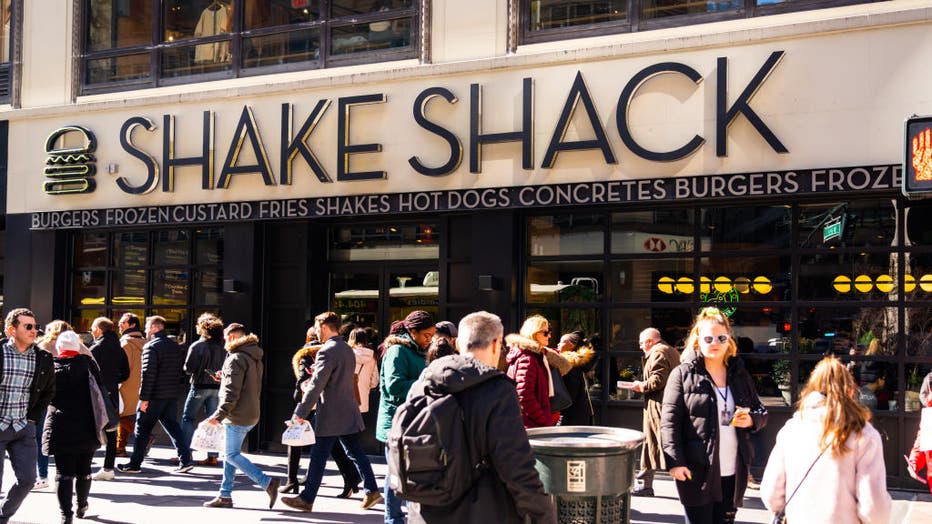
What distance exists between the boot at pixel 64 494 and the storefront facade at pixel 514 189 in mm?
5138

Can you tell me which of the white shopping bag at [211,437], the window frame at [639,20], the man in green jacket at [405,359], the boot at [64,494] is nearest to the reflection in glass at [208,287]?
the white shopping bag at [211,437]

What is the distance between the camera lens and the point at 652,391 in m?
10.2

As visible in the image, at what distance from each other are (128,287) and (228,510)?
19.9 ft

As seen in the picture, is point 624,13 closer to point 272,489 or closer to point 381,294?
point 381,294

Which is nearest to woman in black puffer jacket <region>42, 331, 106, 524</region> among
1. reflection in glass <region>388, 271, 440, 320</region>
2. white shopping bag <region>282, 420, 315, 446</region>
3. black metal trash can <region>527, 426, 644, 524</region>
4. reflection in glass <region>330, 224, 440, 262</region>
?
white shopping bag <region>282, 420, 315, 446</region>

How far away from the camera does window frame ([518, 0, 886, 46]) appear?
10914 mm

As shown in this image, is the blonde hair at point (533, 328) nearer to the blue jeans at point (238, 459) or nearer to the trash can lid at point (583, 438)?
the trash can lid at point (583, 438)

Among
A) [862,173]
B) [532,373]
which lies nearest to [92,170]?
[532,373]

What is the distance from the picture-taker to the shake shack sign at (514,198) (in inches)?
415

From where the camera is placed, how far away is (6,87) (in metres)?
15.7

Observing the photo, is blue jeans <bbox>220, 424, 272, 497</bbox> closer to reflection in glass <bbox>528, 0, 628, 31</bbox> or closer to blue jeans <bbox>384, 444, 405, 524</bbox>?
blue jeans <bbox>384, 444, 405, 524</bbox>

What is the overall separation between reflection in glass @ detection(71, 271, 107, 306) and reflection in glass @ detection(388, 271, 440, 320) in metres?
4.67

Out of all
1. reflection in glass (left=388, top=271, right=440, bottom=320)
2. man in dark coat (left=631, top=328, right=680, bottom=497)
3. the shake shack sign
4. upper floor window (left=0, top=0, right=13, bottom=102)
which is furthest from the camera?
upper floor window (left=0, top=0, right=13, bottom=102)

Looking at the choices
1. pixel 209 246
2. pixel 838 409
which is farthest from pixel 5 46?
pixel 838 409
